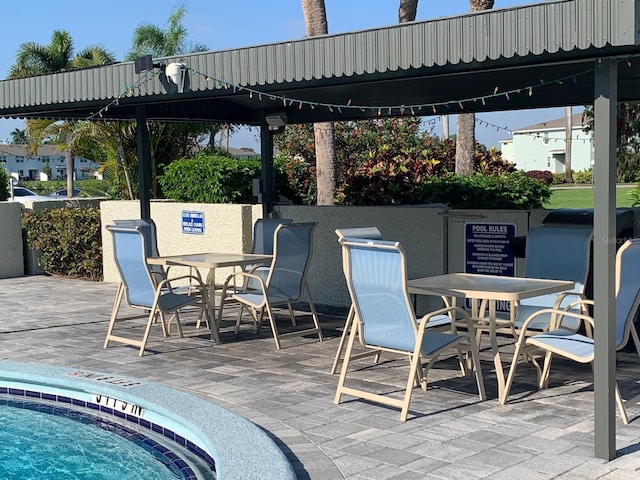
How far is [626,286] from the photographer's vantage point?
5.36 meters

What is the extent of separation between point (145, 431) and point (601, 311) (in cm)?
301

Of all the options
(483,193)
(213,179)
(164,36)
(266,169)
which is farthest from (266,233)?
(164,36)

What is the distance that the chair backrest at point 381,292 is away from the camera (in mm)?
5527

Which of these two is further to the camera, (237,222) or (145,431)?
(237,222)

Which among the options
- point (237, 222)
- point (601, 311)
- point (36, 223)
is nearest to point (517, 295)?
point (601, 311)

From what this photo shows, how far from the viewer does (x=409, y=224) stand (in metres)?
9.70

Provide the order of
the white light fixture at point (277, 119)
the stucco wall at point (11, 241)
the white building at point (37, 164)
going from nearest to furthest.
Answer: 1. the white light fixture at point (277, 119)
2. the stucco wall at point (11, 241)
3. the white building at point (37, 164)

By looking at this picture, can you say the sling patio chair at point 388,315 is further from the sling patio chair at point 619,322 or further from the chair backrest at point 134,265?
the chair backrest at point 134,265

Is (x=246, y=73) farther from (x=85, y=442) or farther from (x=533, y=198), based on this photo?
(x=533, y=198)

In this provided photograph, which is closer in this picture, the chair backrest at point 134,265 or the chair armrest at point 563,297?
the chair armrest at point 563,297

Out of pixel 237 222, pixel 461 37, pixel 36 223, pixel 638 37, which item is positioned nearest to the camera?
pixel 638 37

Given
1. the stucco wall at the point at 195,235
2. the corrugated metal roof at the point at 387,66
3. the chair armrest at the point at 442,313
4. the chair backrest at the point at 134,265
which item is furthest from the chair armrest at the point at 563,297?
the stucco wall at the point at 195,235

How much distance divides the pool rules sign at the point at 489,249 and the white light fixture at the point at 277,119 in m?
2.93

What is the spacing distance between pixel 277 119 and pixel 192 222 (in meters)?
2.17
